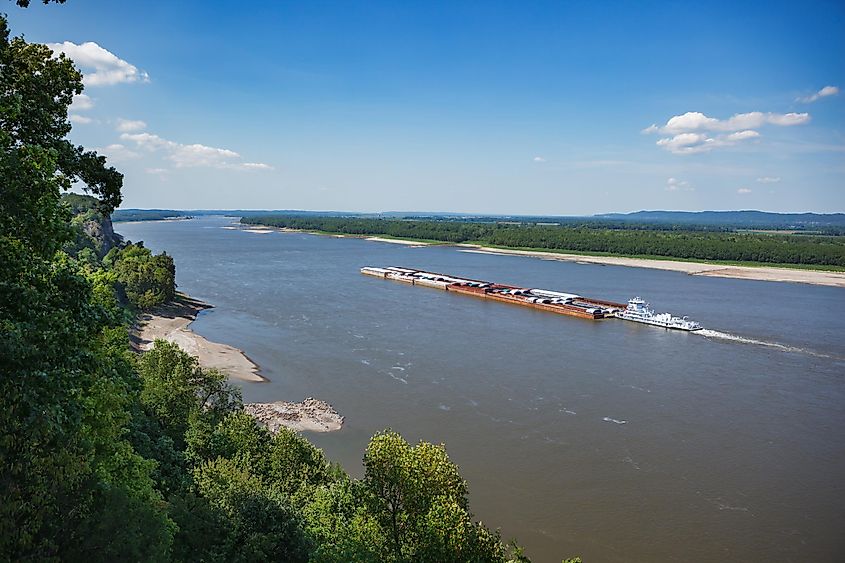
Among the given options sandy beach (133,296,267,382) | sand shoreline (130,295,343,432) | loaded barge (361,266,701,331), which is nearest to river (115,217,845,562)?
sand shoreline (130,295,343,432)

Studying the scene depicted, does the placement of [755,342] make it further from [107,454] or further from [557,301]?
[107,454]

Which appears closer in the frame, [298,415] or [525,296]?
[298,415]

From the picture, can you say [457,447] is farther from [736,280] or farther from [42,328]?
[736,280]

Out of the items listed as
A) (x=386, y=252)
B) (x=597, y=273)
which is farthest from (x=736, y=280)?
(x=386, y=252)

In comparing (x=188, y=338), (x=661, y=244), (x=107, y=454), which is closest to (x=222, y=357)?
(x=188, y=338)

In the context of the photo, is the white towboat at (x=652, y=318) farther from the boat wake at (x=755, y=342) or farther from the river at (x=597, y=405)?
the river at (x=597, y=405)

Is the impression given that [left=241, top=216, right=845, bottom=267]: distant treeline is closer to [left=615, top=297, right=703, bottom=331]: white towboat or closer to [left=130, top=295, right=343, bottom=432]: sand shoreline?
[left=615, top=297, right=703, bottom=331]: white towboat
